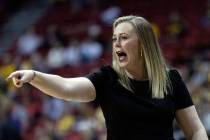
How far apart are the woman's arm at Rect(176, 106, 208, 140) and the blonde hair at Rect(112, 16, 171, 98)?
168 millimetres

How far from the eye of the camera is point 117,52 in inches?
117

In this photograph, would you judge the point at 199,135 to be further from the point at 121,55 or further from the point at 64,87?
the point at 64,87

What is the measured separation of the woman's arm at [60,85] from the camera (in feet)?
8.78

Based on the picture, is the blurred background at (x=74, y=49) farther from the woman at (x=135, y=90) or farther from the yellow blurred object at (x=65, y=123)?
the woman at (x=135, y=90)

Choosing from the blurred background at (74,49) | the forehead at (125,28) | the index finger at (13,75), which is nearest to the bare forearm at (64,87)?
the index finger at (13,75)

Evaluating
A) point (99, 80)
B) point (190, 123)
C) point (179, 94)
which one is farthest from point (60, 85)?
point (190, 123)

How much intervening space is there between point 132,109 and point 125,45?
343mm

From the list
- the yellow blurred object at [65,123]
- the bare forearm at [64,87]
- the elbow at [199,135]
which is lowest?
the yellow blurred object at [65,123]

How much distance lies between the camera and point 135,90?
2977mm

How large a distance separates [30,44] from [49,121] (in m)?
4.33

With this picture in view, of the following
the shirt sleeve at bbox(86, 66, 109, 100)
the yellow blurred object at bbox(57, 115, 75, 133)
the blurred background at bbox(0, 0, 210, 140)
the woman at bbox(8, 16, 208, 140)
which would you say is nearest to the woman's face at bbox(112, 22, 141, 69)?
the woman at bbox(8, 16, 208, 140)

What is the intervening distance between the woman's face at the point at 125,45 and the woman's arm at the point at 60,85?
0.73 ft

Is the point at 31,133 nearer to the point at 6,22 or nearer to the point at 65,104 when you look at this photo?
the point at 65,104

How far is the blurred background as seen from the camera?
26.2ft
